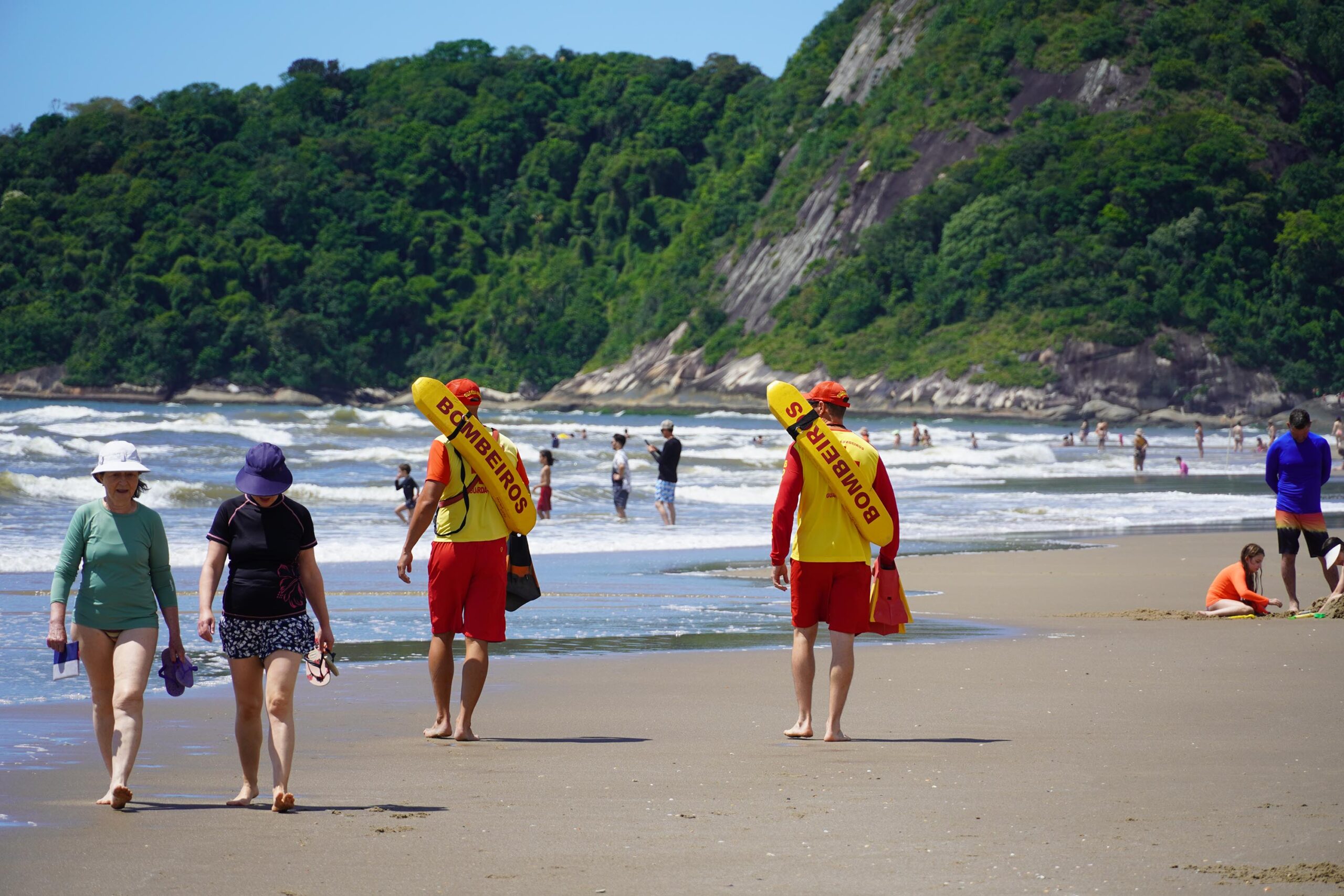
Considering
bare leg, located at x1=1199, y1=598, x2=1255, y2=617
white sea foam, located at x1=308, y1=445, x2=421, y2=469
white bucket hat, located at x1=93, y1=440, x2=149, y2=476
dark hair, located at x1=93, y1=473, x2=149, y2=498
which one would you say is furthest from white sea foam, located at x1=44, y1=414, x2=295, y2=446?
white bucket hat, located at x1=93, y1=440, x2=149, y2=476

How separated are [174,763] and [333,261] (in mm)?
133850

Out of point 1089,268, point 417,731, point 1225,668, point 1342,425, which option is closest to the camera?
point 417,731

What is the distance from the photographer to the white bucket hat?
520 cm

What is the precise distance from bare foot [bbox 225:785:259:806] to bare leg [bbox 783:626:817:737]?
2.31 meters

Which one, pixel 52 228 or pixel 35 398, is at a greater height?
pixel 52 228

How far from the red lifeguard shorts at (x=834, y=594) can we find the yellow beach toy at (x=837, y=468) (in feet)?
0.62

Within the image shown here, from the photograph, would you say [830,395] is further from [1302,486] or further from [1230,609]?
[1302,486]

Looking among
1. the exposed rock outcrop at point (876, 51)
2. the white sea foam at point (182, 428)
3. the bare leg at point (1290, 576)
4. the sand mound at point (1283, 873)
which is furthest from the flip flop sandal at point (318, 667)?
the exposed rock outcrop at point (876, 51)

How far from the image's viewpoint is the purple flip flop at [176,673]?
5262 mm

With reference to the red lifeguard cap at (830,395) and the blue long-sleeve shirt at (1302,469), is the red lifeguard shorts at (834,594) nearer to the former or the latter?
the red lifeguard cap at (830,395)

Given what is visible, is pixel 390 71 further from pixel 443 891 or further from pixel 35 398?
pixel 443 891

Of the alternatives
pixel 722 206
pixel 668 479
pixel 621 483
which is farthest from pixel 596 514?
pixel 722 206

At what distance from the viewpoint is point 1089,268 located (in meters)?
90.1

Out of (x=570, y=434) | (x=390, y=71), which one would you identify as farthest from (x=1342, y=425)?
(x=390, y=71)
